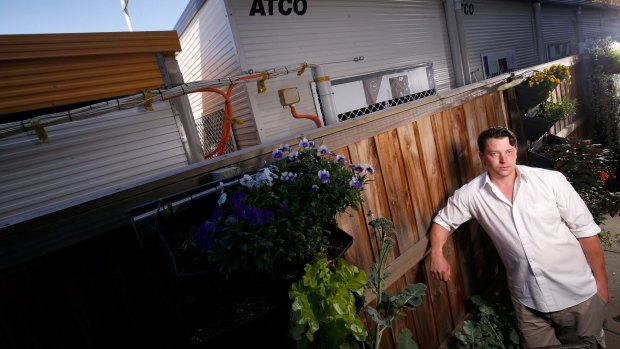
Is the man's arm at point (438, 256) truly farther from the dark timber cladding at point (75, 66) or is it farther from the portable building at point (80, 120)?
the dark timber cladding at point (75, 66)

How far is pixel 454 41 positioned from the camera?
7.97 meters

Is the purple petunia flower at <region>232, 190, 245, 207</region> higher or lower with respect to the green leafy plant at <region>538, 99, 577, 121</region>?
higher

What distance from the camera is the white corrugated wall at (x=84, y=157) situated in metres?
3.47

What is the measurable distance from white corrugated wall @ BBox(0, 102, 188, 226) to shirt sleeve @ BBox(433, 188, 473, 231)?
12.0 ft

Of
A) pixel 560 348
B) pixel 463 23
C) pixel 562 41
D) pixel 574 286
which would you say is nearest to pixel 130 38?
pixel 560 348

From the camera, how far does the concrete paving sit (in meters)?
A: 2.81

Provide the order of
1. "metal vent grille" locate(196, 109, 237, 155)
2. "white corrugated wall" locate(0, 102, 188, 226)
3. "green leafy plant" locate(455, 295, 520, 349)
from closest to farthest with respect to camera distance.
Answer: "green leafy plant" locate(455, 295, 520, 349) < "white corrugated wall" locate(0, 102, 188, 226) < "metal vent grille" locate(196, 109, 237, 155)

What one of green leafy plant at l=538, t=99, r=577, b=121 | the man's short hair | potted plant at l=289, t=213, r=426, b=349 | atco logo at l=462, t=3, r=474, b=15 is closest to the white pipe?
atco logo at l=462, t=3, r=474, b=15

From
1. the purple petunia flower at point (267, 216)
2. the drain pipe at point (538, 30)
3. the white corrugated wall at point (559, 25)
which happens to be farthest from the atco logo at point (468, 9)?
the purple petunia flower at point (267, 216)

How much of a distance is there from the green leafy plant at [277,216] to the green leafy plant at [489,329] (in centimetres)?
235

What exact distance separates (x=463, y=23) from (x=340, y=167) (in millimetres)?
8911

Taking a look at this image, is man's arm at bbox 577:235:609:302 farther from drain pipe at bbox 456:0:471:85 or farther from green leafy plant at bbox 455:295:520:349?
drain pipe at bbox 456:0:471:85

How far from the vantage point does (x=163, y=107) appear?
4309mm

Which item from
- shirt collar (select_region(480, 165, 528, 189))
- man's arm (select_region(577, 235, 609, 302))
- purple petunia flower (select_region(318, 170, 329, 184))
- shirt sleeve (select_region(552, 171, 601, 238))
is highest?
purple petunia flower (select_region(318, 170, 329, 184))
